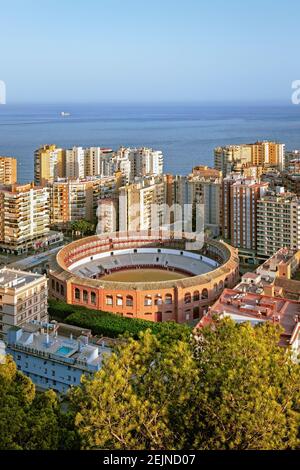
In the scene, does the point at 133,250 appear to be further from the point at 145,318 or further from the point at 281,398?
the point at 281,398

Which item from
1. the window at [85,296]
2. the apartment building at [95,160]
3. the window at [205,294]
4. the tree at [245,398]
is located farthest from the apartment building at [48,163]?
the tree at [245,398]

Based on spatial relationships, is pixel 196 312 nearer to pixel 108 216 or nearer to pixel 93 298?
pixel 93 298

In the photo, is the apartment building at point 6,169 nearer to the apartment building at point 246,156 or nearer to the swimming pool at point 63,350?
the apartment building at point 246,156

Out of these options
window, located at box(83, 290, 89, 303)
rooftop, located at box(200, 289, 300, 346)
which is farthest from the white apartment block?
rooftop, located at box(200, 289, 300, 346)

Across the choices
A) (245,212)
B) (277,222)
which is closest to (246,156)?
(245,212)

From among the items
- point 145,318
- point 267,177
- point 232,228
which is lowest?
point 145,318

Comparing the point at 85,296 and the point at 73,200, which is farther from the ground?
the point at 73,200
